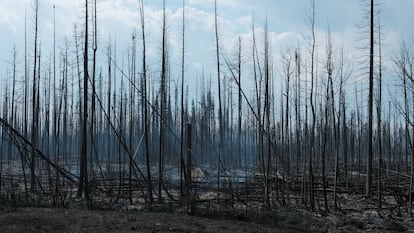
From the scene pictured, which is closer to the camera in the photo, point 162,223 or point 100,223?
point 100,223

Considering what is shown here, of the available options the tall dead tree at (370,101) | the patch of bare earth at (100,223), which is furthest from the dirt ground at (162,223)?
the tall dead tree at (370,101)

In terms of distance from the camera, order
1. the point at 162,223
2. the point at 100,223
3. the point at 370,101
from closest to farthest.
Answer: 1. the point at 100,223
2. the point at 162,223
3. the point at 370,101

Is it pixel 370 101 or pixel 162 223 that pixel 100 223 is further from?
pixel 370 101

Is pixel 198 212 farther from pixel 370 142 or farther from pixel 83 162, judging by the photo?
pixel 370 142

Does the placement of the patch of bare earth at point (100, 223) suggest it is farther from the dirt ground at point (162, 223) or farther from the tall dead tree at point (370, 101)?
the tall dead tree at point (370, 101)

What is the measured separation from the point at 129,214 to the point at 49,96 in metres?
10.3

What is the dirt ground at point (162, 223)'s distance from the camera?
5207 millimetres

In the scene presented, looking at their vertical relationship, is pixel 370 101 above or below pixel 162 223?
above

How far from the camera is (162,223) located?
558 centimetres

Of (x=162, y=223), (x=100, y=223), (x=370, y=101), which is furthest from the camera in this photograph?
(x=370, y=101)

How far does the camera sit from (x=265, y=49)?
29.4 ft

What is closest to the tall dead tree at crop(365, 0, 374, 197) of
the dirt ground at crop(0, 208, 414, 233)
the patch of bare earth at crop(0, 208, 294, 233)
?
the dirt ground at crop(0, 208, 414, 233)

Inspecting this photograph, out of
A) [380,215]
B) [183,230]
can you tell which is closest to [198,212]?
[183,230]

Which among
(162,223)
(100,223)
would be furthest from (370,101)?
(100,223)
